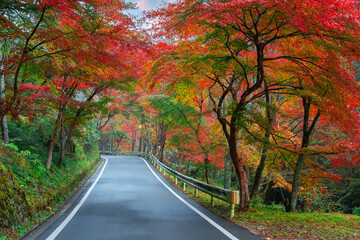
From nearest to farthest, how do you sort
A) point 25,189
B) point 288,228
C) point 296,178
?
point 288,228, point 25,189, point 296,178

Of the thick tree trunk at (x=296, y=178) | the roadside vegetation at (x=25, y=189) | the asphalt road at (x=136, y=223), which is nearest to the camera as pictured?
the roadside vegetation at (x=25, y=189)

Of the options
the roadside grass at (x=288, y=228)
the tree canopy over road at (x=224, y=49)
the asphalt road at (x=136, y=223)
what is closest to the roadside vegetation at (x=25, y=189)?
the asphalt road at (x=136, y=223)

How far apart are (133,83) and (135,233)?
9.90m

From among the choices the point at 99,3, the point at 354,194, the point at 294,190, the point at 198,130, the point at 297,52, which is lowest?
the point at 354,194

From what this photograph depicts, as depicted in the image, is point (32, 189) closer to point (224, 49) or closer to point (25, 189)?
point (25, 189)

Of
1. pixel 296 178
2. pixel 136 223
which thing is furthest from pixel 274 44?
pixel 136 223

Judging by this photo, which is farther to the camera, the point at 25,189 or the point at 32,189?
the point at 32,189

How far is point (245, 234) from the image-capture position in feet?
17.1

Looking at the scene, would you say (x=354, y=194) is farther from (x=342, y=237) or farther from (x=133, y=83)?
(x=133, y=83)

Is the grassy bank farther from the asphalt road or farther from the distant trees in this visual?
the distant trees

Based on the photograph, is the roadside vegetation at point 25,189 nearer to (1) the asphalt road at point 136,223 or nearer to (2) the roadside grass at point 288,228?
(1) the asphalt road at point 136,223

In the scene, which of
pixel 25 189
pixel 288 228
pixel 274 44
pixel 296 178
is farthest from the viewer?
pixel 296 178

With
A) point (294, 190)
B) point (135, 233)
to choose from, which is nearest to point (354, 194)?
point (294, 190)

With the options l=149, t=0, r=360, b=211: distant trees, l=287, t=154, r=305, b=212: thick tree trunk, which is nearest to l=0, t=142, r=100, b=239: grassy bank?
l=149, t=0, r=360, b=211: distant trees
